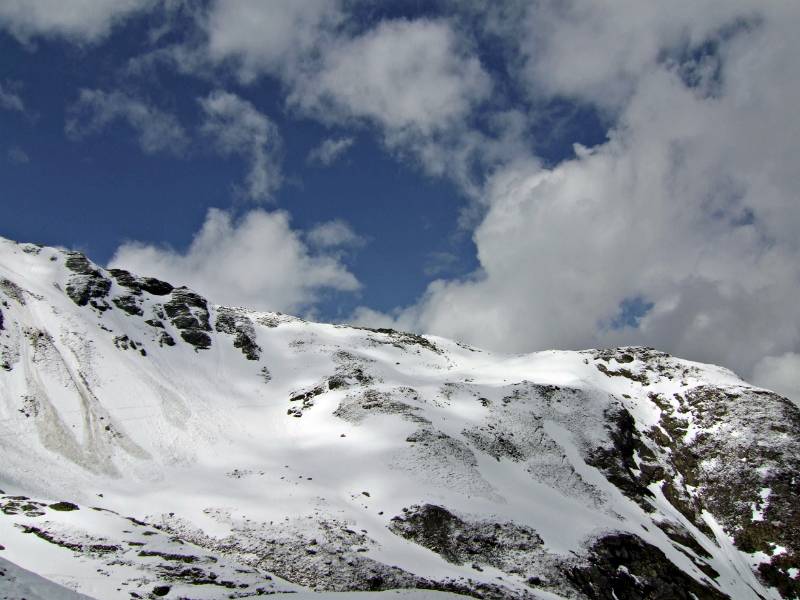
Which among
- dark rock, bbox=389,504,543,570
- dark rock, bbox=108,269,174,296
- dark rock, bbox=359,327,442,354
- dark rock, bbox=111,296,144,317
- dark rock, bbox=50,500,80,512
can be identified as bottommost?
dark rock, bbox=50,500,80,512

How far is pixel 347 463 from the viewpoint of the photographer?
53812mm

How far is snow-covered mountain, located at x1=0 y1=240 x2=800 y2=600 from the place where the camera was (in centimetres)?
3588

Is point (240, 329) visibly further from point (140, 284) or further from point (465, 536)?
point (465, 536)

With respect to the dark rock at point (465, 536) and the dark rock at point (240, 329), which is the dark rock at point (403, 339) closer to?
the dark rock at point (240, 329)

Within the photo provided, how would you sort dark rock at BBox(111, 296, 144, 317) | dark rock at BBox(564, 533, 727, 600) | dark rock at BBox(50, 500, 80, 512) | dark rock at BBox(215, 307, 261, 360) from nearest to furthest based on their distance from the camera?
dark rock at BBox(50, 500, 80, 512) < dark rock at BBox(564, 533, 727, 600) < dark rock at BBox(111, 296, 144, 317) < dark rock at BBox(215, 307, 261, 360)

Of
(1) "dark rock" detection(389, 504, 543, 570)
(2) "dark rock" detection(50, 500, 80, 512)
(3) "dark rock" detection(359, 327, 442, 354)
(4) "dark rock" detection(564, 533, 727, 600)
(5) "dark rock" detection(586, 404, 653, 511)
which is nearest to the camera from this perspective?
(2) "dark rock" detection(50, 500, 80, 512)

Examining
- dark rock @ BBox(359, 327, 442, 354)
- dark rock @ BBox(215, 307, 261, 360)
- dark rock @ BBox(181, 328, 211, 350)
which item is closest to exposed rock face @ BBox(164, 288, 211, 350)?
dark rock @ BBox(181, 328, 211, 350)

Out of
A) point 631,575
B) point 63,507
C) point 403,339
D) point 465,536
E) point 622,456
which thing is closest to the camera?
point 63,507

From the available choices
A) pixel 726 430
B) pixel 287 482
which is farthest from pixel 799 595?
pixel 287 482

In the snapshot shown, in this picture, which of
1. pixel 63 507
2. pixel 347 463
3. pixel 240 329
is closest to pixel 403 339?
pixel 240 329

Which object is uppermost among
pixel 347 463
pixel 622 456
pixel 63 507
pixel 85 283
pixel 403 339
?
pixel 403 339

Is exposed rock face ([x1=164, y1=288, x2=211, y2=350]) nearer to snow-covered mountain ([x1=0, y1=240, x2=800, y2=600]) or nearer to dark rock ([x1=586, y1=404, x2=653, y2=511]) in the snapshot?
snow-covered mountain ([x1=0, y1=240, x2=800, y2=600])

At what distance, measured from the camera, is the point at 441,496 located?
48.7 m

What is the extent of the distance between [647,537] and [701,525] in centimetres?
1395
